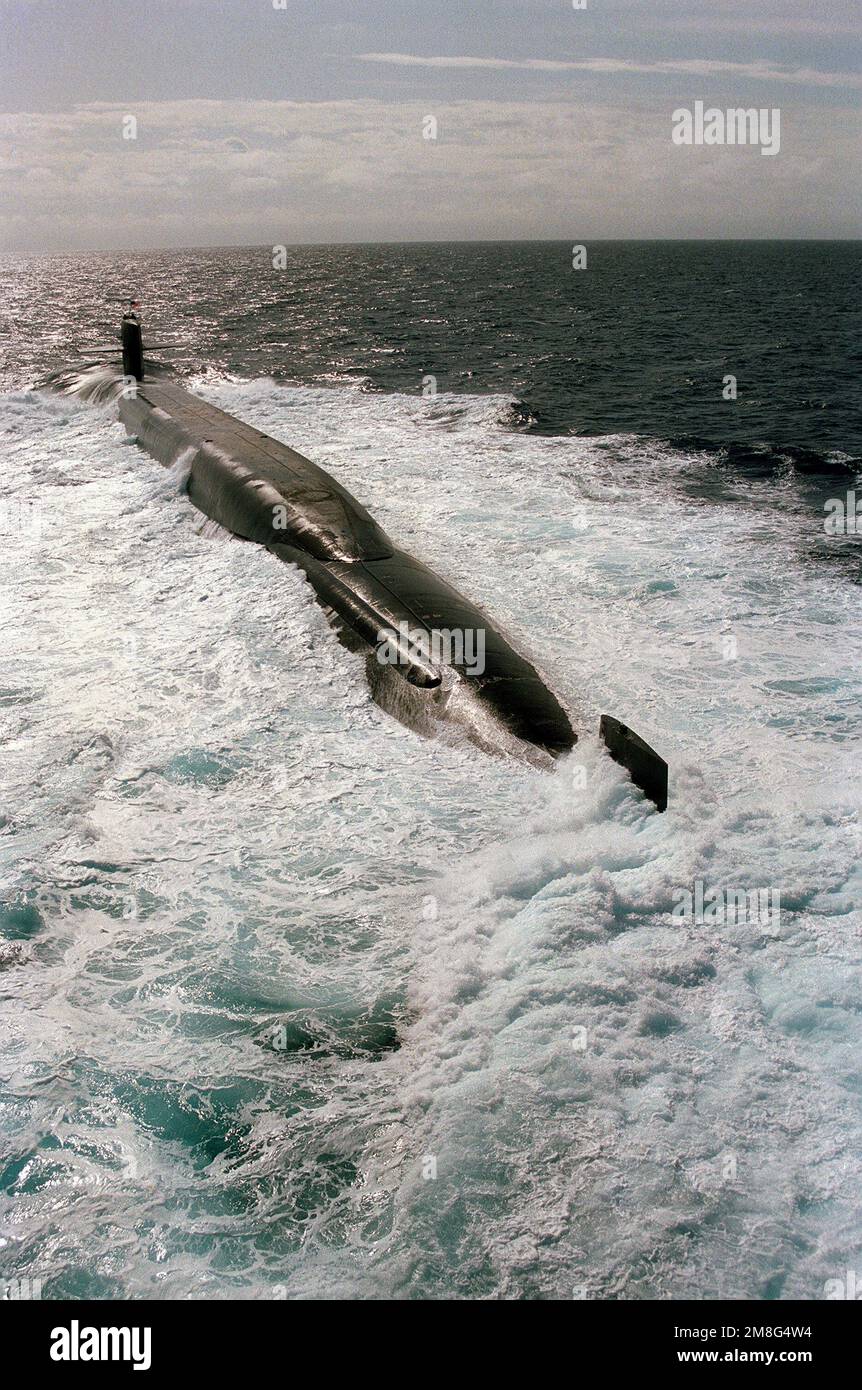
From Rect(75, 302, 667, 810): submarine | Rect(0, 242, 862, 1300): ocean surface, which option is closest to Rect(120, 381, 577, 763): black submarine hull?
Rect(75, 302, 667, 810): submarine

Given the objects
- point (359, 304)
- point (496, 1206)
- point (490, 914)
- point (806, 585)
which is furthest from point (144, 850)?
point (359, 304)

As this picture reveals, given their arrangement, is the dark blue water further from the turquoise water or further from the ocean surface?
the turquoise water

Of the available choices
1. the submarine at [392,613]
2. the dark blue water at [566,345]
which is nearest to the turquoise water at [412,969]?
the submarine at [392,613]

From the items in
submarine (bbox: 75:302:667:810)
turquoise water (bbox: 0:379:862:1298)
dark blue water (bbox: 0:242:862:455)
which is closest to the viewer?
turquoise water (bbox: 0:379:862:1298)

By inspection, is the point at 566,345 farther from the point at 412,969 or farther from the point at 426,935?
the point at 412,969

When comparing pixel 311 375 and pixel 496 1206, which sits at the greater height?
pixel 311 375

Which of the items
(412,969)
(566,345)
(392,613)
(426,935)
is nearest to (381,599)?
(392,613)
